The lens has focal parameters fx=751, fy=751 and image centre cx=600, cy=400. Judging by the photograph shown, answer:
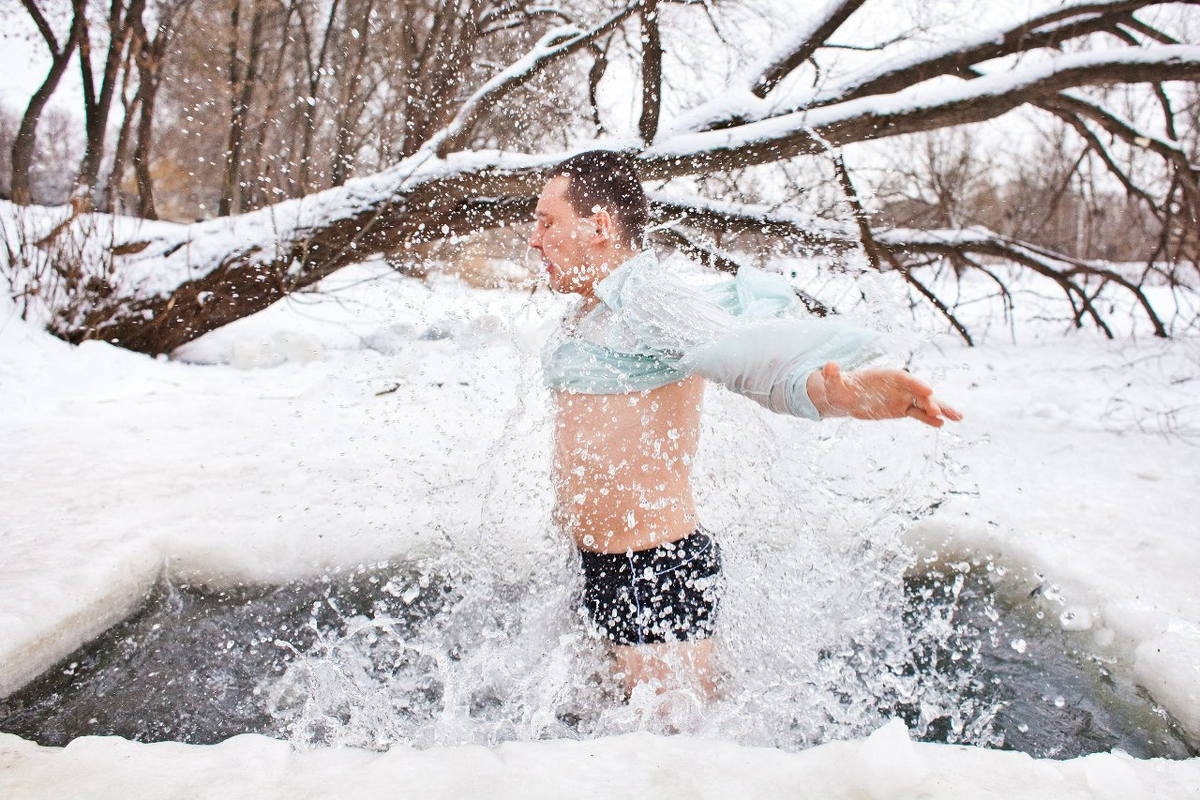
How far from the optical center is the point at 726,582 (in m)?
1.92

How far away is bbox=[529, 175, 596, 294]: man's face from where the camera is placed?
1788 mm

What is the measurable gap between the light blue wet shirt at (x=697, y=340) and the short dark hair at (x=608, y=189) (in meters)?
0.21

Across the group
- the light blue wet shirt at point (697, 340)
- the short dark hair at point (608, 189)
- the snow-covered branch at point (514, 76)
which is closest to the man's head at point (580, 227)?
the short dark hair at point (608, 189)

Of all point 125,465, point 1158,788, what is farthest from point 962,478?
point 125,465

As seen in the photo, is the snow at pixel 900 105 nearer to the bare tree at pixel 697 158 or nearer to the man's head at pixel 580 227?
the bare tree at pixel 697 158

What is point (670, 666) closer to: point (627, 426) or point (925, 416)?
point (627, 426)

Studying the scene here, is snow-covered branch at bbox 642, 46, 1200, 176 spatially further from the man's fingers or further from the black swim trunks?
the man's fingers

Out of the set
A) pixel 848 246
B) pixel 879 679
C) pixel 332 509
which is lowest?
pixel 879 679

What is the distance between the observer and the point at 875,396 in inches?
47.6

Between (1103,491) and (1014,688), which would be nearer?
(1014,688)

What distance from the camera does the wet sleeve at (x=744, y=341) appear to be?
52.0 inches

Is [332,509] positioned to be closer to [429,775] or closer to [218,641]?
[218,641]

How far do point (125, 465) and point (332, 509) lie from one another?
1.01 meters

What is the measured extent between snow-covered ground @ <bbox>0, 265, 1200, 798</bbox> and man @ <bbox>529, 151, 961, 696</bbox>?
26 centimetres
